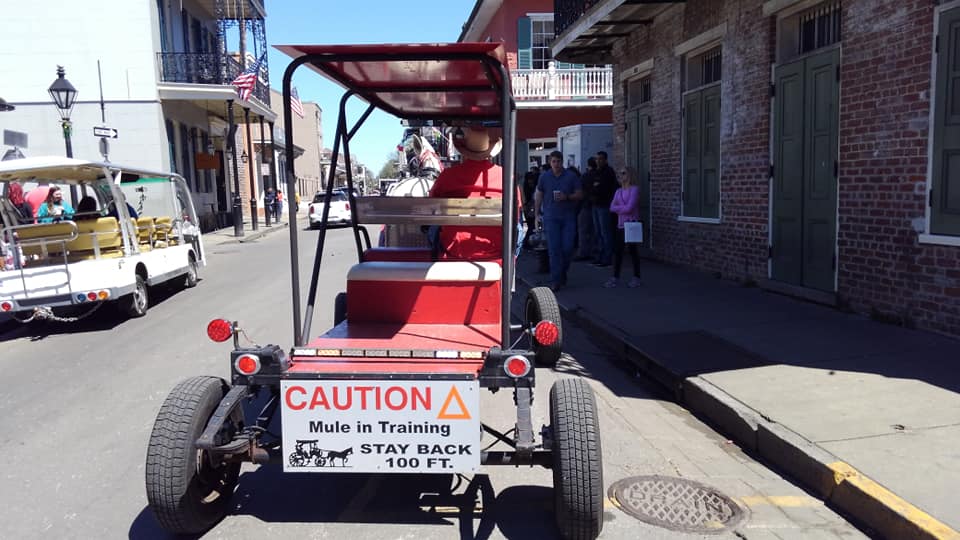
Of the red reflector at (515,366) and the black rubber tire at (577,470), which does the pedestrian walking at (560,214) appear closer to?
the red reflector at (515,366)

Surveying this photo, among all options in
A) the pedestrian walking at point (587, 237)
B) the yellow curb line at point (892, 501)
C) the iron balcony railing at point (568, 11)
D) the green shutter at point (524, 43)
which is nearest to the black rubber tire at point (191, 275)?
the pedestrian walking at point (587, 237)

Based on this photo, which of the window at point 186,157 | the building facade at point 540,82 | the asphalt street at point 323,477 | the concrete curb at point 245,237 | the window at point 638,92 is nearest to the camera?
the asphalt street at point 323,477

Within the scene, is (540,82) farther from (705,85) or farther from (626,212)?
(626,212)

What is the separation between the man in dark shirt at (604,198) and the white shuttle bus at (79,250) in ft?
22.2

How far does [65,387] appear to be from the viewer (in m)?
6.50

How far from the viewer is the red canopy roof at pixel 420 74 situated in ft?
11.9

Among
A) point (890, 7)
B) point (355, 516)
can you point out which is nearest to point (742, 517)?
point (355, 516)

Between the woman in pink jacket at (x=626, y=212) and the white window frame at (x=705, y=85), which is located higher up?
the white window frame at (x=705, y=85)

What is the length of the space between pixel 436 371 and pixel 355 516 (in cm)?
95

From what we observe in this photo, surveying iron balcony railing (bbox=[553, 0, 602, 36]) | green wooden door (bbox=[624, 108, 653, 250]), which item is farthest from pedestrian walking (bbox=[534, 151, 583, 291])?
iron balcony railing (bbox=[553, 0, 602, 36])

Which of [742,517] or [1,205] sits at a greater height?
[1,205]

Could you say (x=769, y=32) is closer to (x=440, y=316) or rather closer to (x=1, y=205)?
(x=440, y=316)

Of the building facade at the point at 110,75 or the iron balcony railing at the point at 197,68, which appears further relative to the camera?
the iron balcony railing at the point at 197,68

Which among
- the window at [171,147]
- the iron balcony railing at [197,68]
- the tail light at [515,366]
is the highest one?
the iron balcony railing at [197,68]
